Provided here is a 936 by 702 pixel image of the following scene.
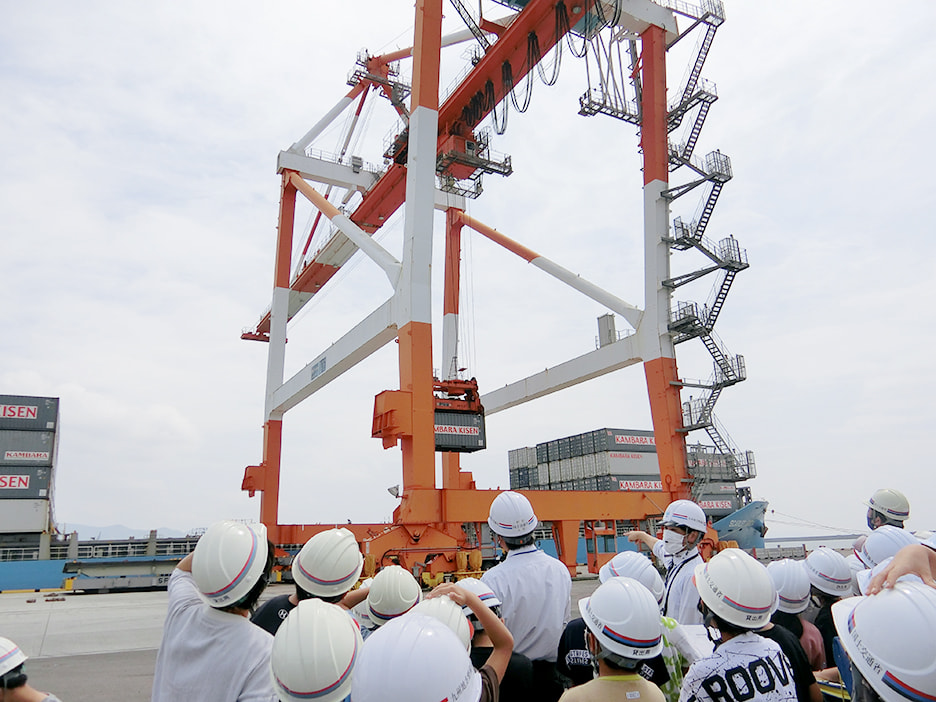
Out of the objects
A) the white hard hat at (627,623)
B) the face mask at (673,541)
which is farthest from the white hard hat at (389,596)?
the face mask at (673,541)

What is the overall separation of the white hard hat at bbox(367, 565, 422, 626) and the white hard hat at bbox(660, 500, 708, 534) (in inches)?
73.0

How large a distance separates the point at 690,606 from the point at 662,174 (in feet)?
50.5

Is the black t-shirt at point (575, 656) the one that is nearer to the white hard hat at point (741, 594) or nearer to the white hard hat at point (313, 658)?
the white hard hat at point (741, 594)

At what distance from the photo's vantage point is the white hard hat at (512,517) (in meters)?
3.34

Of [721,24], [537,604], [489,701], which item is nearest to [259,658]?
[489,701]

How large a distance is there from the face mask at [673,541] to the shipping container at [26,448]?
23645 millimetres

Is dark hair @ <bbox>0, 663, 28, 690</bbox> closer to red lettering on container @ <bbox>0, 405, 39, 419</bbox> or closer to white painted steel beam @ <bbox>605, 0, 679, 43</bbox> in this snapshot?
white painted steel beam @ <bbox>605, 0, 679, 43</bbox>

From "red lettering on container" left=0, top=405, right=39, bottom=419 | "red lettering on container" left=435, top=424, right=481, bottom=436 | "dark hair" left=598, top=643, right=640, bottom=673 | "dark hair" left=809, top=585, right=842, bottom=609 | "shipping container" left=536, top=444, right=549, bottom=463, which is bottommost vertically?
"dark hair" left=809, top=585, right=842, bottom=609

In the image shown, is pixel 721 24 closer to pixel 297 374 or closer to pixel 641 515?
pixel 641 515

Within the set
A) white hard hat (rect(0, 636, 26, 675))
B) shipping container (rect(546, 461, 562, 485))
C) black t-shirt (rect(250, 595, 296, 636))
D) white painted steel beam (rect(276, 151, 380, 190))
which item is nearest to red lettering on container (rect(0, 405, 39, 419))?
white painted steel beam (rect(276, 151, 380, 190))

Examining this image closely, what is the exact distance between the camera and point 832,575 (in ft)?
12.0

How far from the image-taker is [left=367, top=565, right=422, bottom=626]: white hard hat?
2865 millimetres

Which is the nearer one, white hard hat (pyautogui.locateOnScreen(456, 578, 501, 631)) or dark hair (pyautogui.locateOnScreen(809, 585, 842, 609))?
white hard hat (pyautogui.locateOnScreen(456, 578, 501, 631))

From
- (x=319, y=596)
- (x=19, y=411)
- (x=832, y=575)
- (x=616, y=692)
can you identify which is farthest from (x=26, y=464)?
(x=616, y=692)
